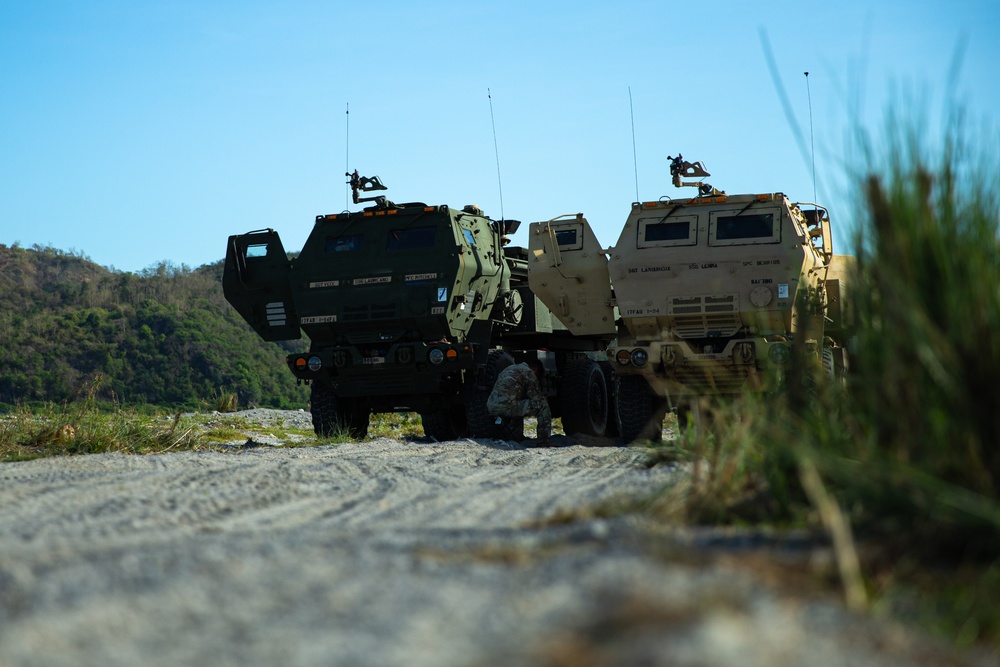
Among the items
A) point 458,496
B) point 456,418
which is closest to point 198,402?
point 456,418

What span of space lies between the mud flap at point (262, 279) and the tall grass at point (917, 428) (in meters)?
9.33

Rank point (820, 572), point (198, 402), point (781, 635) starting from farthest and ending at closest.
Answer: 1. point (198, 402)
2. point (820, 572)
3. point (781, 635)

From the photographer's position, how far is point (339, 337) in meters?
13.0

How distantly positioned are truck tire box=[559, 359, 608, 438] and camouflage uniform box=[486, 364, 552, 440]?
1.70m

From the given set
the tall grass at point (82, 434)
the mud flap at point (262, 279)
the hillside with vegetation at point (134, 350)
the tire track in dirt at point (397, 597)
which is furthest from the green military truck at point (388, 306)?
the hillside with vegetation at point (134, 350)

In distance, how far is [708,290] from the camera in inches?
457

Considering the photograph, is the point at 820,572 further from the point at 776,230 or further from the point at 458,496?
the point at 776,230

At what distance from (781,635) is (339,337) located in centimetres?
1077

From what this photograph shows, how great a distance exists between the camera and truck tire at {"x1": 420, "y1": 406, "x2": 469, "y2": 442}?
13547 mm

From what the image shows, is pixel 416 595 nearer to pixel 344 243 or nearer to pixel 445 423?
pixel 344 243

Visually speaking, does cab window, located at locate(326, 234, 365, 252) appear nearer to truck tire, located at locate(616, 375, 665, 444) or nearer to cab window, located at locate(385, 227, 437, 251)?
cab window, located at locate(385, 227, 437, 251)

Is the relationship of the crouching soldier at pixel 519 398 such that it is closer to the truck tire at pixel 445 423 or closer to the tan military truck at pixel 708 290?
the tan military truck at pixel 708 290

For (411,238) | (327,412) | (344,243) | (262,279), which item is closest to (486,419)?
(327,412)

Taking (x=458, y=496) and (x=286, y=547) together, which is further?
(x=458, y=496)
